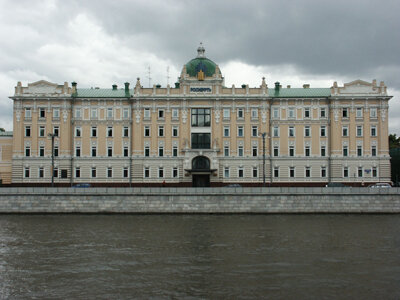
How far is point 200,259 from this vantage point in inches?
1226

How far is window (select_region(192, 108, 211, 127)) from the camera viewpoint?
7625cm

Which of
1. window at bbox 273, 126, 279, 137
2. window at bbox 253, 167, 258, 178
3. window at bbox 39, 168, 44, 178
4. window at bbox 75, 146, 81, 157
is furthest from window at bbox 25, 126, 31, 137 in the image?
window at bbox 273, 126, 279, 137

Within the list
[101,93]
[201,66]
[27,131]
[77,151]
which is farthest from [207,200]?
[27,131]

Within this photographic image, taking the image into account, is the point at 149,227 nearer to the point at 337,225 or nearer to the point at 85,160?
the point at 337,225

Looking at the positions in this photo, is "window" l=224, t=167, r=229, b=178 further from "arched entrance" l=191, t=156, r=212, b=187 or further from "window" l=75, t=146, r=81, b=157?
"window" l=75, t=146, r=81, b=157

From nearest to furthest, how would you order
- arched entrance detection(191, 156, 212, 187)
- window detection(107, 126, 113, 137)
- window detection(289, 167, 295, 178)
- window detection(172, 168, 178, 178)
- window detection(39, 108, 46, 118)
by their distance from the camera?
arched entrance detection(191, 156, 212, 187) < window detection(289, 167, 295, 178) < window detection(172, 168, 178, 178) < window detection(39, 108, 46, 118) < window detection(107, 126, 113, 137)

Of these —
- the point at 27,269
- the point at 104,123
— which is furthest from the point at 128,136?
the point at 27,269

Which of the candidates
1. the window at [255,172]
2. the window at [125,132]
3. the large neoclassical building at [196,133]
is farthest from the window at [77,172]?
the window at [255,172]

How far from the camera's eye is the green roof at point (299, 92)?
77.1m

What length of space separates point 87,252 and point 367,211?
36.9m

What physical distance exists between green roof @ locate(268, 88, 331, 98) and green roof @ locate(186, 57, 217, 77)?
1106 centimetres

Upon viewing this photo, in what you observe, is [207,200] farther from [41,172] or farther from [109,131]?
[41,172]

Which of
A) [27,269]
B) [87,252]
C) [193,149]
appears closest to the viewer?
[27,269]

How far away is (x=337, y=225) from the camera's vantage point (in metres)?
46.5
